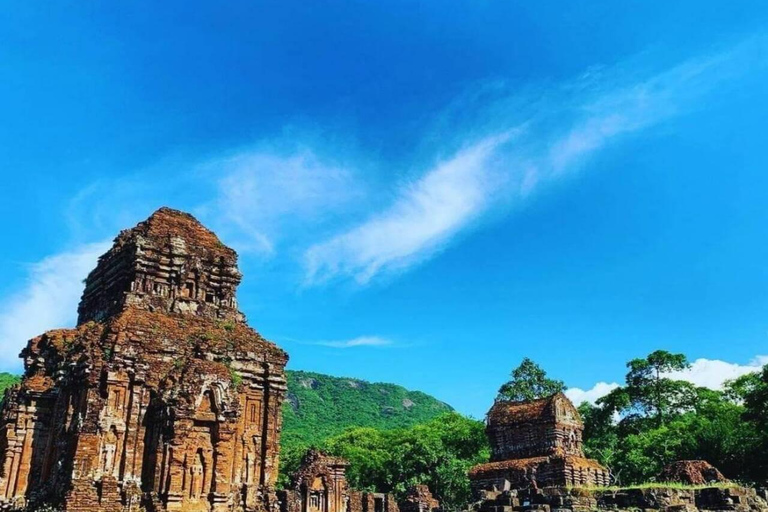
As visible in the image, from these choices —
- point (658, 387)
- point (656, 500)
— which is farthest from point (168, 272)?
point (658, 387)

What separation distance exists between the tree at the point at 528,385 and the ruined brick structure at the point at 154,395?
34.9 m

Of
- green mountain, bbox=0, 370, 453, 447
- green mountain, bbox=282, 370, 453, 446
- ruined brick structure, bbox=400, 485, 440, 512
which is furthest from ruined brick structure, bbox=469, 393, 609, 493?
green mountain, bbox=282, 370, 453, 446

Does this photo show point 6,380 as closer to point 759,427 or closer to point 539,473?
point 539,473

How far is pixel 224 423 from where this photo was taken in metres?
18.5

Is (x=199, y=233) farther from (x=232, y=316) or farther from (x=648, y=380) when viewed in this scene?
(x=648, y=380)

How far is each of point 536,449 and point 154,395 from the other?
2153cm

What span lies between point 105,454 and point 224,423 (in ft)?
9.80

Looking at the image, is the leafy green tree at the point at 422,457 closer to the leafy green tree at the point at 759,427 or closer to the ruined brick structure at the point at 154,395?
the leafy green tree at the point at 759,427

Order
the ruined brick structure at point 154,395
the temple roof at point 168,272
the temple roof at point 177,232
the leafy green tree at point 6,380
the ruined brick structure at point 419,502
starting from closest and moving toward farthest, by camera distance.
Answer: the ruined brick structure at point 154,395 < the temple roof at point 168,272 < the temple roof at point 177,232 < the ruined brick structure at point 419,502 < the leafy green tree at point 6,380

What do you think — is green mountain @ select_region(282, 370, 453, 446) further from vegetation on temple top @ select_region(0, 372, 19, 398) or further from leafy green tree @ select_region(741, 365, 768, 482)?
leafy green tree @ select_region(741, 365, 768, 482)

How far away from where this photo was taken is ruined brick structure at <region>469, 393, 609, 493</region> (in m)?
31.8

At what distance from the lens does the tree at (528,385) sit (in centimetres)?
5319

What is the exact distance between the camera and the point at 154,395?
18.8 meters

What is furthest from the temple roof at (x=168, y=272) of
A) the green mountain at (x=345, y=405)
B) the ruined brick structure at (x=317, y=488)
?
the green mountain at (x=345, y=405)
